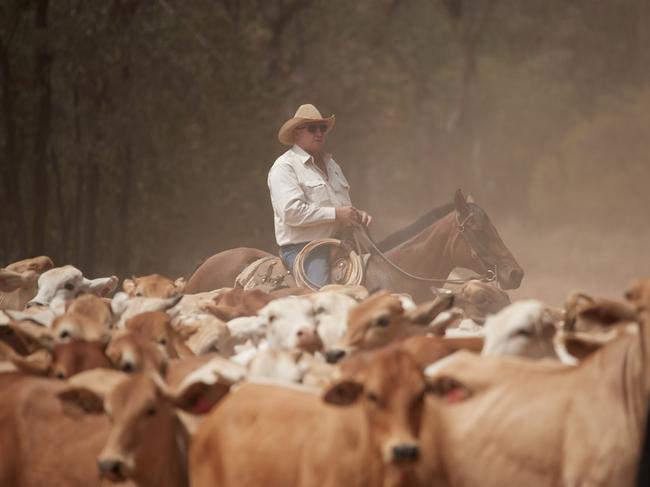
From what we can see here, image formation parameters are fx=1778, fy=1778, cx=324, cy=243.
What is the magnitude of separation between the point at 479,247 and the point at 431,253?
0.38 metres

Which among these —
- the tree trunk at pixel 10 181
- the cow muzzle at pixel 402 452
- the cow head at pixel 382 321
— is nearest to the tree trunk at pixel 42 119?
the tree trunk at pixel 10 181

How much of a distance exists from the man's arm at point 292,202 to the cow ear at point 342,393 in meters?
6.73

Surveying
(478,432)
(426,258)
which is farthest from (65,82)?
(478,432)

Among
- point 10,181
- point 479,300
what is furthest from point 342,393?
point 10,181

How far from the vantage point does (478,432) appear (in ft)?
22.3

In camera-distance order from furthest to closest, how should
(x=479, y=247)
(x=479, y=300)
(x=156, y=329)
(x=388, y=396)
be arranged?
1. (x=479, y=247)
2. (x=479, y=300)
3. (x=156, y=329)
4. (x=388, y=396)

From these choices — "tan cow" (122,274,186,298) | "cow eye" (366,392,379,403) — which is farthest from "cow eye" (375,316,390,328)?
"tan cow" (122,274,186,298)

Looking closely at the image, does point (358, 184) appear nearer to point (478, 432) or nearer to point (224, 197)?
point (224, 197)

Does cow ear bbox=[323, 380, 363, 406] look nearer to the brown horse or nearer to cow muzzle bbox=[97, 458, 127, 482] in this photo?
cow muzzle bbox=[97, 458, 127, 482]

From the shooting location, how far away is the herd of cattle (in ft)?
20.9

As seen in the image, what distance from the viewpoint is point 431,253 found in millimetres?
13914

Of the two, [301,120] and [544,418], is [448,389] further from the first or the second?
[301,120]

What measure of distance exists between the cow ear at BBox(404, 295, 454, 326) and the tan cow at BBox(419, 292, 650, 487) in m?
1.28

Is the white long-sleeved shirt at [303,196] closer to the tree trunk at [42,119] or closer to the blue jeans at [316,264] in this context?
the blue jeans at [316,264]
